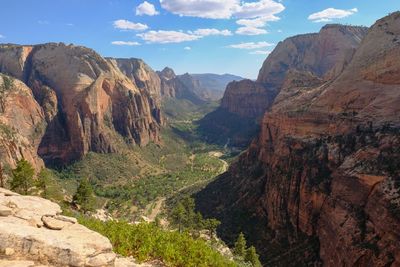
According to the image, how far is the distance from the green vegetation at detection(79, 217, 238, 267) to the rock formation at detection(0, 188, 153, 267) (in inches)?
267

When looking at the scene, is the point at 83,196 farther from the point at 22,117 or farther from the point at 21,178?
the point at 22,117

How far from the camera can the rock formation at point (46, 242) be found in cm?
3008

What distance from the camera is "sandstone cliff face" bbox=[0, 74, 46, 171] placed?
439ft

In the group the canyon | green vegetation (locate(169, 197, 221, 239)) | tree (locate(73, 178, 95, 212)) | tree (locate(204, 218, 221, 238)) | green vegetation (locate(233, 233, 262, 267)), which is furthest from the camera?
green vegetation (locate(169, 197, 221, 239))

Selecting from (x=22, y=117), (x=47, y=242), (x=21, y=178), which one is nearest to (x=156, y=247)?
(x=47, y=242)

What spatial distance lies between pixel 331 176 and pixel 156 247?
4591 cm

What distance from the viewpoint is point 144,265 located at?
132ft

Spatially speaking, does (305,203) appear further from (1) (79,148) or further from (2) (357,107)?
(1) (79,148)

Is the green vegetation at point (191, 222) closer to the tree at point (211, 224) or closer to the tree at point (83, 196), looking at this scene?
the tree at point (211, 224)

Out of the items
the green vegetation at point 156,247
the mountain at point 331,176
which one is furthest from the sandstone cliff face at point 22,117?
the green vegetation at point 156,247

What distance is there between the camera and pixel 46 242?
3106 centimetres

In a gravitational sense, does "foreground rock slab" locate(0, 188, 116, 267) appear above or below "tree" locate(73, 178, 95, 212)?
above

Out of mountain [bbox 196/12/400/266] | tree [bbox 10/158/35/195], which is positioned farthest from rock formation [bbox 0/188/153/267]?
mountain [bbox 196/12/400/266]

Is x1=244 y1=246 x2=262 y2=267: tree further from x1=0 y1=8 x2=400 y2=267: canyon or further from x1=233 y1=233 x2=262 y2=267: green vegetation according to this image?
x1=0 y1=8 x2=400 y2=267: canyon
